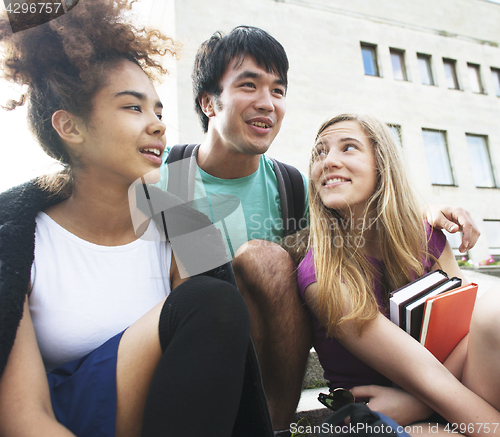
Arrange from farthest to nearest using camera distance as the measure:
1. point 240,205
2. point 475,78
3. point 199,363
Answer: point 475,78
point 240,205
point 199,363

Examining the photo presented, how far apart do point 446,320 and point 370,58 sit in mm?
10849

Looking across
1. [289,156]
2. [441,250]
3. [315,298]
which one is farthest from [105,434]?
[289,156]

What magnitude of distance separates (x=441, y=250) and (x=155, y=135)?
129 centimetres

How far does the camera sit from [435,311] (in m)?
1.14

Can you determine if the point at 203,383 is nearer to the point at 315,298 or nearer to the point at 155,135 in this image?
the point at 315,298

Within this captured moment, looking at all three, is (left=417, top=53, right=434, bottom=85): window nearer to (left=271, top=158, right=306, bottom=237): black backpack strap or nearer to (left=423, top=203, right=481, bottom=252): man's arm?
(left=271, top=158, right=306, bottom=237): black backpack strap

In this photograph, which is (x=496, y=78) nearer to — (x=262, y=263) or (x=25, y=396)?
(x=262, y=263)

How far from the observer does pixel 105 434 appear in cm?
82

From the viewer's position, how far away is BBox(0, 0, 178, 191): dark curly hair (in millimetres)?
1196

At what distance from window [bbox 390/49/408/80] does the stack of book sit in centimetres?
1087

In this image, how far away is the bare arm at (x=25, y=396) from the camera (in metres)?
0.77

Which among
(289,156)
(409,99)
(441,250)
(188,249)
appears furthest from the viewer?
(409,99)

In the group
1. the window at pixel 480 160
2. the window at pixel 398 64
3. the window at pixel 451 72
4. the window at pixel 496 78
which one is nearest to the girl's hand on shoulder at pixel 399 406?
the window at pixel 398 64

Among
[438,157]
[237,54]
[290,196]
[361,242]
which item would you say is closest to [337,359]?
[361,242]
